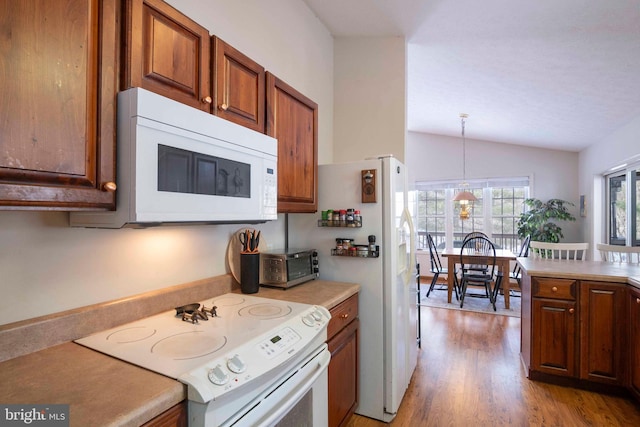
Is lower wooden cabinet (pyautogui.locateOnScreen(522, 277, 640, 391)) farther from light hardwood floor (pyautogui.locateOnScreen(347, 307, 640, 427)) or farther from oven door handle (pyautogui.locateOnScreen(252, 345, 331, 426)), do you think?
oven door handle (pyautogui.locateOnScreen(252, 345, 331, 426))

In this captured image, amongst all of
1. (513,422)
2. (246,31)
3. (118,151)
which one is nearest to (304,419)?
(118,151)

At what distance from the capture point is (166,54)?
3.63 feet

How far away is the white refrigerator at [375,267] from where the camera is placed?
1.99 meters

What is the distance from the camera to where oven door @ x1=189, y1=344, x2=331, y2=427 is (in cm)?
86

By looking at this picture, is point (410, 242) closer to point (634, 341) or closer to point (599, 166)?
point (634, 341)

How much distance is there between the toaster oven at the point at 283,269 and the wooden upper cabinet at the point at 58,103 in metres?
1.03

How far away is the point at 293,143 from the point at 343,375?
135 centimetres

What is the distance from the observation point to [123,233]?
130cm

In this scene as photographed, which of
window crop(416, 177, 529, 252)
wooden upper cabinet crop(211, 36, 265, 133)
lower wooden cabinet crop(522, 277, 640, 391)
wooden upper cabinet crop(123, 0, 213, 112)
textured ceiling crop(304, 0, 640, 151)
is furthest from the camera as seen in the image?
window crop(416, 177, 529, 252)

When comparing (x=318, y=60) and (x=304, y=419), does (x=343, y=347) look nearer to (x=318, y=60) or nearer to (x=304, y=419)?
(x=304, y=419)

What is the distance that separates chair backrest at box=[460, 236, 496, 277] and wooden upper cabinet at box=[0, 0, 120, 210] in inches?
174

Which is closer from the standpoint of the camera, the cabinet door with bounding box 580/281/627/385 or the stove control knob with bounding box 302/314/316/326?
the stove control knob with bounding box 302/314/316/326

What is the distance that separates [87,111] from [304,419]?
1330 millimetres

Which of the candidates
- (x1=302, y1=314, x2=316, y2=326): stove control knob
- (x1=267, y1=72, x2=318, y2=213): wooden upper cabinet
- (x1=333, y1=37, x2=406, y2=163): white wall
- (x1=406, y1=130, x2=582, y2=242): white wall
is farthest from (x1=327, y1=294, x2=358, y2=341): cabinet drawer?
(x1=406, y1=130, x2=582, y2=242): white wall
